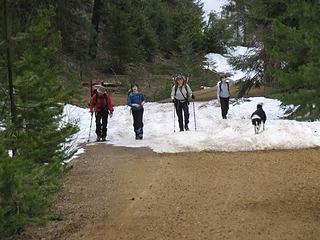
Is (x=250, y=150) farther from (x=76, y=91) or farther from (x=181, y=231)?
(x=181, y=231)

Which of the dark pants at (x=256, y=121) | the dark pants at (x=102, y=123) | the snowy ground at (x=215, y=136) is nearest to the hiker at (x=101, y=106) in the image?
the dark pants at (x=102, y=123)

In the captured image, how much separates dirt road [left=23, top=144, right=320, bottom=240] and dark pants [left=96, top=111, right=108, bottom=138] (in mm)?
3244

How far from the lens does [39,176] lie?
22.1 ft

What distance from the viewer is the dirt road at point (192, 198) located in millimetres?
7750

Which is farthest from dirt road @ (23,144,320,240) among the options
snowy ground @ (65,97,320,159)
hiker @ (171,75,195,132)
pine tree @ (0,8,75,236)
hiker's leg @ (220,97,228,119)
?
hiker's leg @ (220,97,228,119)

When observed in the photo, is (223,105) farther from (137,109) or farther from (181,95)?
(137,109)

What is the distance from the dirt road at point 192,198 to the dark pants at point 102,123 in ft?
10.6

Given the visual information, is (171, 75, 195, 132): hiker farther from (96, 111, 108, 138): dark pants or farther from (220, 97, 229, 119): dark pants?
(220, 97, 229, 119): dark pants

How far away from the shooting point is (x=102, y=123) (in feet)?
57.5

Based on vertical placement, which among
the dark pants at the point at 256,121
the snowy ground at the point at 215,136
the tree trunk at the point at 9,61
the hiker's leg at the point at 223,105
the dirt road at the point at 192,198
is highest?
the tree trunk at the point at 9,61

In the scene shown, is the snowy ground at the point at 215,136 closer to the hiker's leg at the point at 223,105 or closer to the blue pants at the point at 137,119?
the blue pants at the point at 137,119

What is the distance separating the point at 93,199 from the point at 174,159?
364 cm

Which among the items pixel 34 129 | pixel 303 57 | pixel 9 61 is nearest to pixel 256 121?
pixel 303 57

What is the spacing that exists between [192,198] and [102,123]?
28.0 ft
